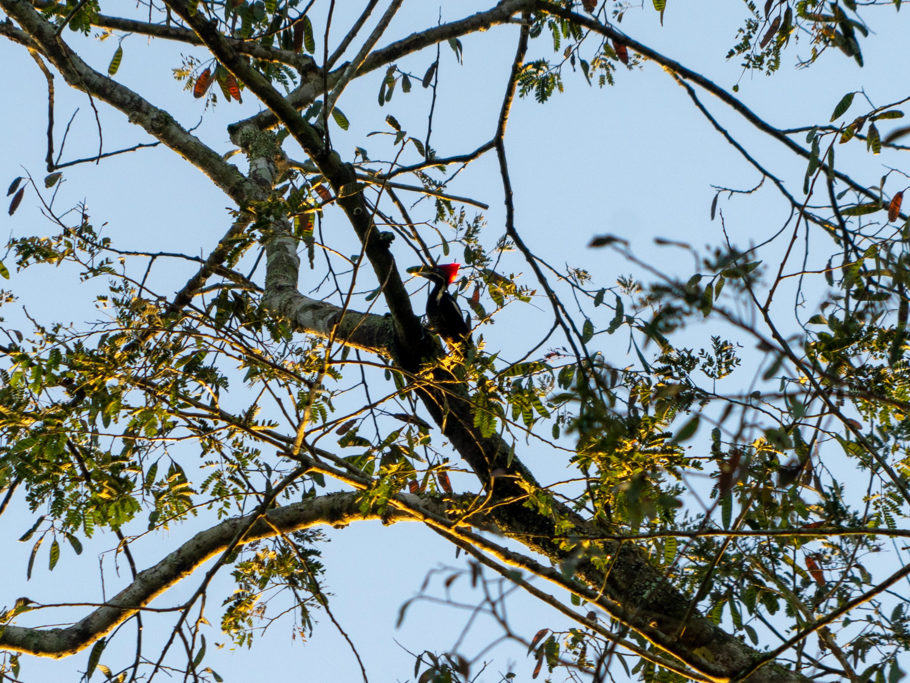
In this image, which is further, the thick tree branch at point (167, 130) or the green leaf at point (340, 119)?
the thick tree branch at point (167, 130)

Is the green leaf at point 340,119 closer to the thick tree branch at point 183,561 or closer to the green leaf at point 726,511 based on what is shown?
the thick tree branch at point 183,561

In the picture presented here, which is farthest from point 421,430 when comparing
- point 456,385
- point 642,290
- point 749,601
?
point 749,601

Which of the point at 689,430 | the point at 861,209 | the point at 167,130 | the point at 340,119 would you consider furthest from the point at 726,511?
the point at 167,130

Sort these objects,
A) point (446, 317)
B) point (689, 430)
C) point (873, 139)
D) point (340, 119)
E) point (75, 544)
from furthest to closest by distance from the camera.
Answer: point (340, 119) → point (446, 317) → point (75, 544) → point (873, 139) → point (689, 430)

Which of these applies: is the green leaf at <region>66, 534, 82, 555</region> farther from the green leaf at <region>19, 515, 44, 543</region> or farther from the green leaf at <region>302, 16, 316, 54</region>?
the green leaf at <region>302, 16, 316, 54</region>

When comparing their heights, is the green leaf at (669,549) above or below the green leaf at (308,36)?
below

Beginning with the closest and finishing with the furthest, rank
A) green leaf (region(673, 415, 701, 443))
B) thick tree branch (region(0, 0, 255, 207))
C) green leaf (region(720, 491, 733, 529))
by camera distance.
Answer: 1. green leaf (region(673, 415, 701, 443))
2. green leaf (region(720, 491, 733, 529))
3. thick tree branch (region(0, 0, 255, 207))

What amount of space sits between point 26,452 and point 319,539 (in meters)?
1.09

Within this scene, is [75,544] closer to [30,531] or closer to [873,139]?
[30,531]

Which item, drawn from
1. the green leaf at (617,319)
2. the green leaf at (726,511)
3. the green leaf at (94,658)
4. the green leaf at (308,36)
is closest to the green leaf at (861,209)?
the green leaf at (617,319)

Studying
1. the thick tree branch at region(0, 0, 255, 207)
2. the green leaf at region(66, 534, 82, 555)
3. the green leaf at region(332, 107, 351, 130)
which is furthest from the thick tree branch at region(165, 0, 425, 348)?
the green leaf at region(66, 534, 82, 555)

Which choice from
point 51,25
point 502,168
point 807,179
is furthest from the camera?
point 51,25

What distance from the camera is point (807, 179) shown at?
180 centimetres

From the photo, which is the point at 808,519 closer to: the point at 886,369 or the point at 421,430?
the point at 886,369
